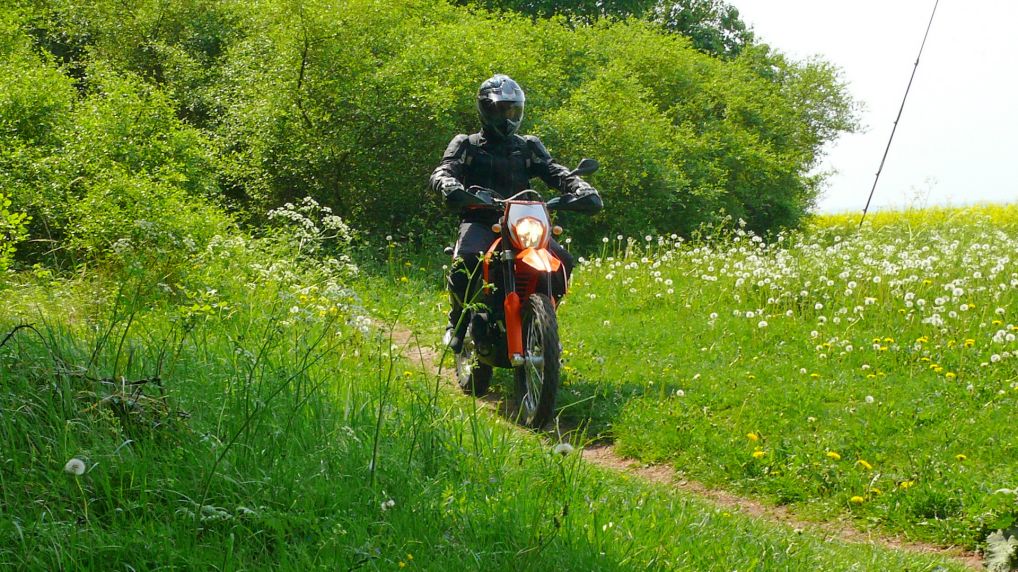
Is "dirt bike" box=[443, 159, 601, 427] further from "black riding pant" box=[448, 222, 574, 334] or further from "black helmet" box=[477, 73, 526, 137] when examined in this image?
"black helmet" box=[477, 73, 526, 137]

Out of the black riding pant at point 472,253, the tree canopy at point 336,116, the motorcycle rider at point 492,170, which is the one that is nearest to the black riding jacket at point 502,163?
the motorcycle rider at point 492,170

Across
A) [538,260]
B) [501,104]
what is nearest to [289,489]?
[538,260]

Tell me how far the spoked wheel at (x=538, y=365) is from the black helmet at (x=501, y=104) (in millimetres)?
1491

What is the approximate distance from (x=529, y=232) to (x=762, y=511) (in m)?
2.33

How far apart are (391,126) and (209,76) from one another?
6.00 metres

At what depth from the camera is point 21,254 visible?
1025 cm

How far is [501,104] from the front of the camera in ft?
24.0

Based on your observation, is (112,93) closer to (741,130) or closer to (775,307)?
(775,307)

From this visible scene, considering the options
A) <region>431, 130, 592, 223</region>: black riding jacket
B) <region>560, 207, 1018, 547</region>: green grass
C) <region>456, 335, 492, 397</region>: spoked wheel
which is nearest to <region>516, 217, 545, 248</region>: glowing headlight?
<region>431, 130, 592, 223</region>: black riding jacket

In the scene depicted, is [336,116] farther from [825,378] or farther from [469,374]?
[825,378]

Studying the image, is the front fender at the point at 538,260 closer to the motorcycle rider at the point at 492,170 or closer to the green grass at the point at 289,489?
the motorcycle rider at the point at 492,170

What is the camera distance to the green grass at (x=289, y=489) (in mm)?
3369

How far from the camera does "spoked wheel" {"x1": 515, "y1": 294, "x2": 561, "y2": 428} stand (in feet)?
20.9

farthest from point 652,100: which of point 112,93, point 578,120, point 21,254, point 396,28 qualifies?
point 21,254
